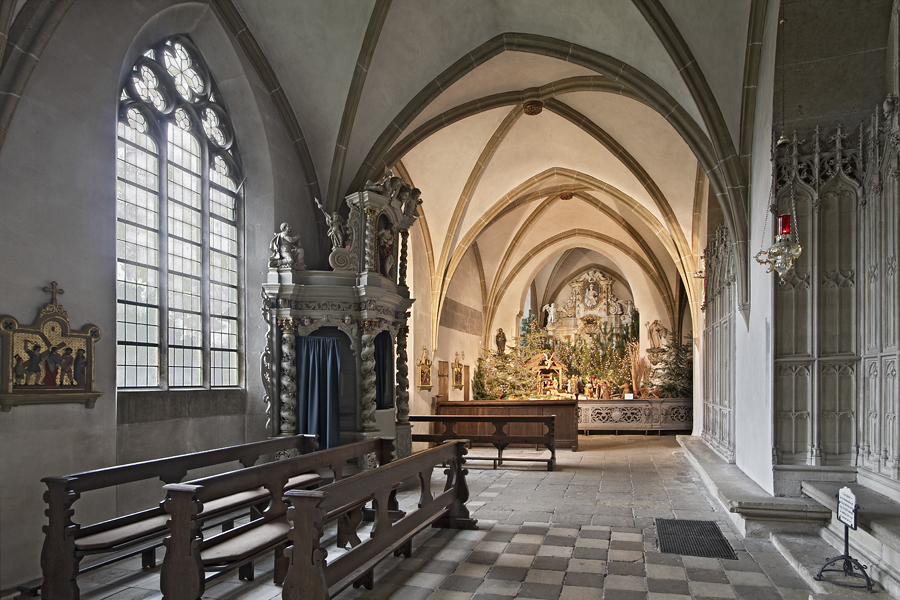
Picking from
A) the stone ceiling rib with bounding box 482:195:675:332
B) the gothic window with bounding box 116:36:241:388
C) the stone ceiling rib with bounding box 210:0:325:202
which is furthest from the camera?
the stone ceiling rib with bounding box 482:195:675:332

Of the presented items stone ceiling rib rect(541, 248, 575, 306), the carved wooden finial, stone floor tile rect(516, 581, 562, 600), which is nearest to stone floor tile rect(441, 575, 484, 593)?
stone floor tile rect(516, 581, 562, 600)

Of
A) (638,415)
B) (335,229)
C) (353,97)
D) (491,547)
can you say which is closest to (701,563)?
(491,547)

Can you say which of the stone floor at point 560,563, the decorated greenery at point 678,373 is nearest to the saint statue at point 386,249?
the stone floor at point 560,563

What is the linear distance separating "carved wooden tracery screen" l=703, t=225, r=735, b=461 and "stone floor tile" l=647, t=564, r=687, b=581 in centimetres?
418

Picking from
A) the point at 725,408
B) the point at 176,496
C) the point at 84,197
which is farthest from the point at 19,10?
the point at 725,408

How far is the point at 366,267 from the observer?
867cm

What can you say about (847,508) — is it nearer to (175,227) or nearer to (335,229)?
(335,229)

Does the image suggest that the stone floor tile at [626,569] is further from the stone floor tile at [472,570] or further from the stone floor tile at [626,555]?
the stone floor tile at [472,570]

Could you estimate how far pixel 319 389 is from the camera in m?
8.38

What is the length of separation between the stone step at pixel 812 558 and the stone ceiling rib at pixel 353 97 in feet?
22.8

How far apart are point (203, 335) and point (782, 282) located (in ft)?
21.0

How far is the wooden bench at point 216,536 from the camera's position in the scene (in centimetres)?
388

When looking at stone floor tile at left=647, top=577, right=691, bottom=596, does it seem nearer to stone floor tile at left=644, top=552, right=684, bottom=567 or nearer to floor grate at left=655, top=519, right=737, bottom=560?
stone floor tile at left=644, top=552, right=684, bottom=567

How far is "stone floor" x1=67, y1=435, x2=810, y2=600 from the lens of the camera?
179 inches
